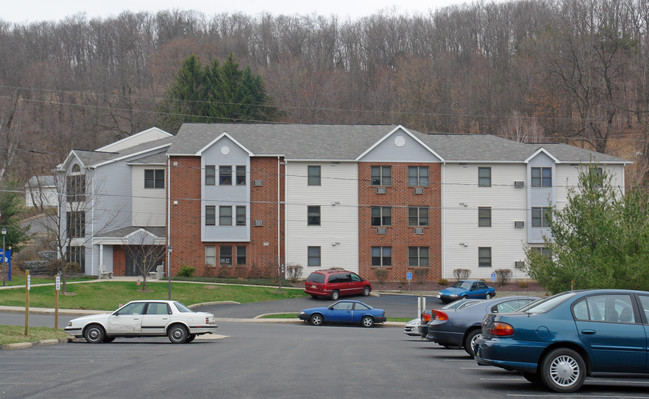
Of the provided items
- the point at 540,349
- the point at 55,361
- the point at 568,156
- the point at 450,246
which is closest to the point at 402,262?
the point at 450,246

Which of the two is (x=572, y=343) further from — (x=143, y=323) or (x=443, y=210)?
(x=443, y=210)

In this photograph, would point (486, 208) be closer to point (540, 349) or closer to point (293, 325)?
point (293, 325)

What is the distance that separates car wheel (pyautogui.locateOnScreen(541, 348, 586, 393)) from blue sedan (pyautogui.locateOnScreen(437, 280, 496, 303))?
33259mm

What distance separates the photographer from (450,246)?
5322 centimetres

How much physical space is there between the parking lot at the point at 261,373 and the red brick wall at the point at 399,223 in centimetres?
3001

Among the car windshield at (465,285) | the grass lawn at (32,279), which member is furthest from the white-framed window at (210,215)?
the car windshield at (465,285)

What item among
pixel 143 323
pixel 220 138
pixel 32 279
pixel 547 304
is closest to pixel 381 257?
pixel 220 138

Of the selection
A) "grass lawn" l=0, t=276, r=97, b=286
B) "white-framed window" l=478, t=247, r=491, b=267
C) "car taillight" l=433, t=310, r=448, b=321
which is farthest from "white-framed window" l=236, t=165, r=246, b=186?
"car taillight" l=433, t=310, r=448, b=321

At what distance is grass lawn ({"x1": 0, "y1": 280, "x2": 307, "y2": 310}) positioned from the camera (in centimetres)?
3928

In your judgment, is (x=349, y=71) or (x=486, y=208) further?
(x=349, y=71)

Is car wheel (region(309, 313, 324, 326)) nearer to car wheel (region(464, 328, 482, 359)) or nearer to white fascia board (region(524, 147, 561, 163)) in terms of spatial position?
car wheel (region(464, 328, 482, 359))

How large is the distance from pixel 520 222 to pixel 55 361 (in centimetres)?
4150

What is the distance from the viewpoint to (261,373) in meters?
14.1

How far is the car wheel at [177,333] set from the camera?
23.6 meters
